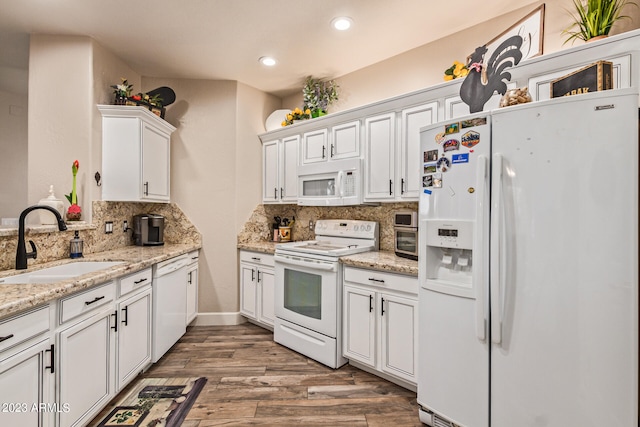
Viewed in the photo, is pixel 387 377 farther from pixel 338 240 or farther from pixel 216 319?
pixel 216 319

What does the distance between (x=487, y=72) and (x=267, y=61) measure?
2.17 metres

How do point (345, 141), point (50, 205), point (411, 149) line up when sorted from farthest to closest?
point (345, 141) → point (411, 149) → point (50, 205)

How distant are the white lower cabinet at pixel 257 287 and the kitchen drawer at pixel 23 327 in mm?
2009

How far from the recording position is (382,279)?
234 cm

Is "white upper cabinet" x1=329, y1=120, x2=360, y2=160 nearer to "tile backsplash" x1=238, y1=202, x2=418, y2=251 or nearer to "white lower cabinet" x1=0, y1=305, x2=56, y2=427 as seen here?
"tile backsplash" x1=238, y1=202, x2=418, y2=251

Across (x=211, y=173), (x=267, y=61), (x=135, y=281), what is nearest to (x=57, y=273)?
(x=135, y=281)

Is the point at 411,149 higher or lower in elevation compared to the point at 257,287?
higher

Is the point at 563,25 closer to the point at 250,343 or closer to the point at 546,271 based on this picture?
the point at 546,271

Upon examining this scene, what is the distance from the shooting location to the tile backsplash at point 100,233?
6.79ft

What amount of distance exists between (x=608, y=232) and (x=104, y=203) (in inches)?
144

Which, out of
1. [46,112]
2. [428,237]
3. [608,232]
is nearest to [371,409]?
[428,237]

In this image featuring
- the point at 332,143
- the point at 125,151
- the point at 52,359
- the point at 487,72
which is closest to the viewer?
the point at 52,359

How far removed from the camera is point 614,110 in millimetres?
1287

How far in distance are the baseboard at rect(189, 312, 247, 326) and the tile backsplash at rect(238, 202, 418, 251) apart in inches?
35.8
